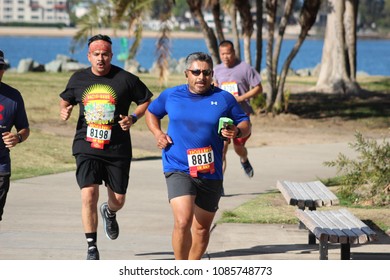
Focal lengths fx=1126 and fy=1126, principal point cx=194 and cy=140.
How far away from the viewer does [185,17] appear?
16538 centimetres

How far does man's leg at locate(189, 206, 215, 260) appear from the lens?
9.02 metres

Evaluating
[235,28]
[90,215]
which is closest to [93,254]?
[90,215]

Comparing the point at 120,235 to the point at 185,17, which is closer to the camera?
the point at 120,235

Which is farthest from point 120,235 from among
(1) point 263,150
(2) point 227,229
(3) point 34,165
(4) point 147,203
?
(1) point 263,150

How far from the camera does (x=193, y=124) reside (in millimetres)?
8945

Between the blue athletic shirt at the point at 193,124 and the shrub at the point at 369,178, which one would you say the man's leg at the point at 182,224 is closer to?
the blue athletic shirt at the point at 193,124

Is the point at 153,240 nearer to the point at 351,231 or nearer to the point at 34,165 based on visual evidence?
the point at 351,231

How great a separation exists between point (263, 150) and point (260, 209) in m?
6.60

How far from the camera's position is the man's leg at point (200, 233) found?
9.02m

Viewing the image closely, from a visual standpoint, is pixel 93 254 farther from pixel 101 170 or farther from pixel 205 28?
pixel 205 28

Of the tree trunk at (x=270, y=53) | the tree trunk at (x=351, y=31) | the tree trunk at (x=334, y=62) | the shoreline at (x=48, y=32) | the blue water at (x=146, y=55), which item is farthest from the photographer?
the shoreline at (x=48, y=32)

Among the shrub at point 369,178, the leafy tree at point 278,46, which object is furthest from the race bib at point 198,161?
the leafy tree at point 278,46

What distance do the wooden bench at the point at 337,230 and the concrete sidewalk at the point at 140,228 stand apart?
23.8 inches

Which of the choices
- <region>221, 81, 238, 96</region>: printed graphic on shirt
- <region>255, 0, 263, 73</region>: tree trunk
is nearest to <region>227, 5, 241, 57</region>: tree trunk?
<region>255, 0, 263, 73</region>: tree trunk
